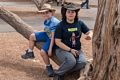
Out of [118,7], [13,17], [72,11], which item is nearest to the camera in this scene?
[118,7]

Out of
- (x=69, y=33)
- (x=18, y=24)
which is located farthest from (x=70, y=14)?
(x=18, y=24)

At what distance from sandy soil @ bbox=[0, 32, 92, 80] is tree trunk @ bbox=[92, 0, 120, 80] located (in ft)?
4.96

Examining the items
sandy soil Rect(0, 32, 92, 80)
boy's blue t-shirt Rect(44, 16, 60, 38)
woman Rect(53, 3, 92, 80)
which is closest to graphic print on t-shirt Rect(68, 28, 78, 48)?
woman Rect(53, 3, 92, 80)

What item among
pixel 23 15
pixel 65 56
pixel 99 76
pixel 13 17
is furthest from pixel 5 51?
pixel 23 15

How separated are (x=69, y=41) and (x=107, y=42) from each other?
1.29 meters

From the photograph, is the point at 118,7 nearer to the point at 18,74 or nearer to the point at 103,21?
the point at 103,21

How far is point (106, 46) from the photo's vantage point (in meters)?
4.90

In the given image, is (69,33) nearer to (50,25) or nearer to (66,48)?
(66,48)

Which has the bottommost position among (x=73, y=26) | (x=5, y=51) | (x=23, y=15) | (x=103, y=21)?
(x=23, y=15)

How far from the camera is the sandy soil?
653cm

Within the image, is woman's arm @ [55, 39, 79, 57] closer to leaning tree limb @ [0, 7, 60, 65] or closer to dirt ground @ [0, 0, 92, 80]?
dirt ground @ [0, 0, 92, 80]

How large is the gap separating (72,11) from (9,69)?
69.9 inches

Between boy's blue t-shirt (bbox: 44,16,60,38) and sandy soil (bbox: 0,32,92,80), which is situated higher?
boy's blue t-shirt (bbox: 44,16,60,38)

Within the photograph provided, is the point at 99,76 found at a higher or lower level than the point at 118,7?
lower
